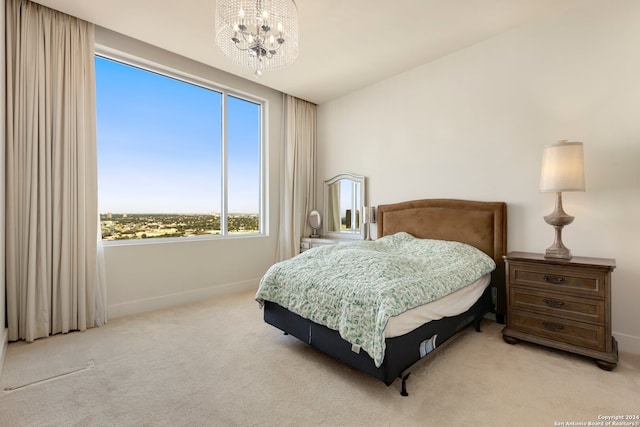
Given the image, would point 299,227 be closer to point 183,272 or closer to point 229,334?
point 183,272

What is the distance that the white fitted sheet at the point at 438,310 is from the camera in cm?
170

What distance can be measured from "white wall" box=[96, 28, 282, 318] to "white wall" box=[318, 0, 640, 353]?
159cm

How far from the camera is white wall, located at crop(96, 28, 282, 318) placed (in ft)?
10.1

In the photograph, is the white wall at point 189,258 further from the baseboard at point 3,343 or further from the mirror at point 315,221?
the baseboard at point 3,343

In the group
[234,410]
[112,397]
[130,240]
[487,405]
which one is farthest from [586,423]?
[130,240]

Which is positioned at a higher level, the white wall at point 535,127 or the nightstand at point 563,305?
the white wall at point 535,127

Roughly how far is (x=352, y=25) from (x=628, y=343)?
3.50 m

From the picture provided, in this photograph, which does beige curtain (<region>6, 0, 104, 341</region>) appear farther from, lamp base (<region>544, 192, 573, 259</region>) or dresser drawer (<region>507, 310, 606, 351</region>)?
lamp base (<region>544, 192, 573, 259</region>)

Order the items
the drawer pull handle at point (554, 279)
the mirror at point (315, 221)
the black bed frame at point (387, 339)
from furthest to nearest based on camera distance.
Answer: the mirror at point (315, 221) < the drawer pull handle at point (554, 279) < the black bed frame at point (387, 339)

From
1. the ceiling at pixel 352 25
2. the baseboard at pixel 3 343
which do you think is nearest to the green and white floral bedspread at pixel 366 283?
the baseboard at pixel 3 343

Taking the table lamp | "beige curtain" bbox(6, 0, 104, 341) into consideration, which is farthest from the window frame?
the table lamp

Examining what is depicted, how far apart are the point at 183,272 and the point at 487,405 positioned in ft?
10.5

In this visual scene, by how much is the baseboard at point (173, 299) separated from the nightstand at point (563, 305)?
3083 millimetres

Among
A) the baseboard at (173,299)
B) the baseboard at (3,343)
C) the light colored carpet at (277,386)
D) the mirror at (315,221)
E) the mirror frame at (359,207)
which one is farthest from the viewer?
the mirror at (315,221)
